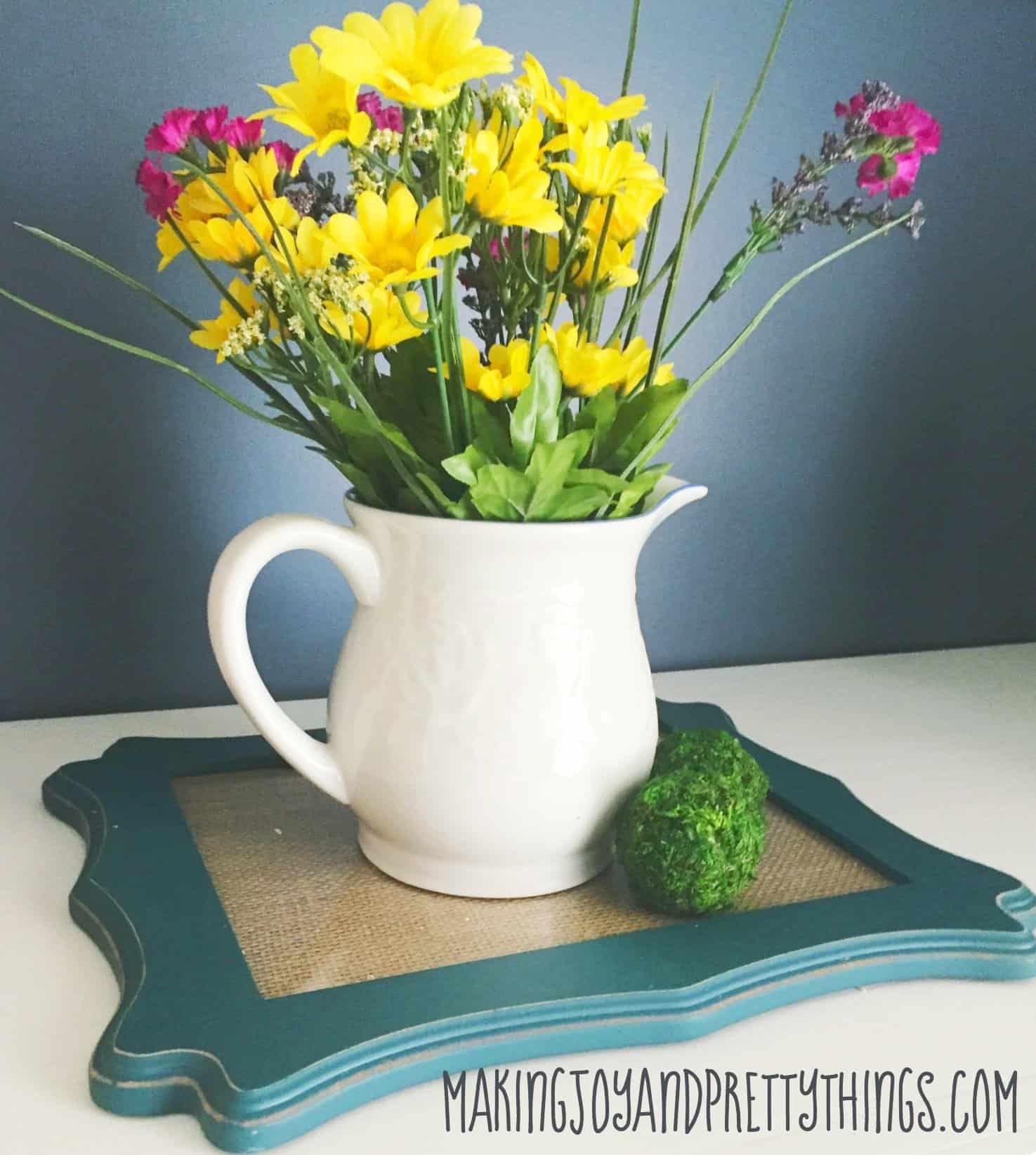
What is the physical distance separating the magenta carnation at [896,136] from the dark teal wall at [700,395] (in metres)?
0.40

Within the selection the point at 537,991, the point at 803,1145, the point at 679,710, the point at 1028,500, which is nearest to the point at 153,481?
the point at 679,710

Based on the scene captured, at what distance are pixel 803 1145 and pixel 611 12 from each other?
2.59 ft

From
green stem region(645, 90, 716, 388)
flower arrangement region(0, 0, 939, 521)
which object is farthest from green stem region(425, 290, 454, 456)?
green stem region(645, 90, 716, 388)

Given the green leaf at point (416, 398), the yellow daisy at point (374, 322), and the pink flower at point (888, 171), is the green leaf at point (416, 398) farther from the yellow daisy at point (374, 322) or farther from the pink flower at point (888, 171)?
the pink flower at point (888, 171)

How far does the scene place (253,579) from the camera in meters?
0.58

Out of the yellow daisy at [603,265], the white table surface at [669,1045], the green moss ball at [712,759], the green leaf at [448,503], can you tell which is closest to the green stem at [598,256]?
the yellow daisy at [603,265]

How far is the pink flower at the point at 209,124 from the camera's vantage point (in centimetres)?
55

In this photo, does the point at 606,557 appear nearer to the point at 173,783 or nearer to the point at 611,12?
the point at 173,783

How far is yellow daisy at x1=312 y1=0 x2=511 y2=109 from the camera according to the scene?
0.46 m

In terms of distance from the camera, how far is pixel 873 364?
3.48 ft

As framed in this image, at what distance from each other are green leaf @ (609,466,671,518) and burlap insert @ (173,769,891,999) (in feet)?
0.61

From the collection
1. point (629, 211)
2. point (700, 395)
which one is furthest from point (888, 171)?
point (700, 395)

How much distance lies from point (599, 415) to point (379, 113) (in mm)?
171

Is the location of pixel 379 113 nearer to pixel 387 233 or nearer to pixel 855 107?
pixel 387 233
